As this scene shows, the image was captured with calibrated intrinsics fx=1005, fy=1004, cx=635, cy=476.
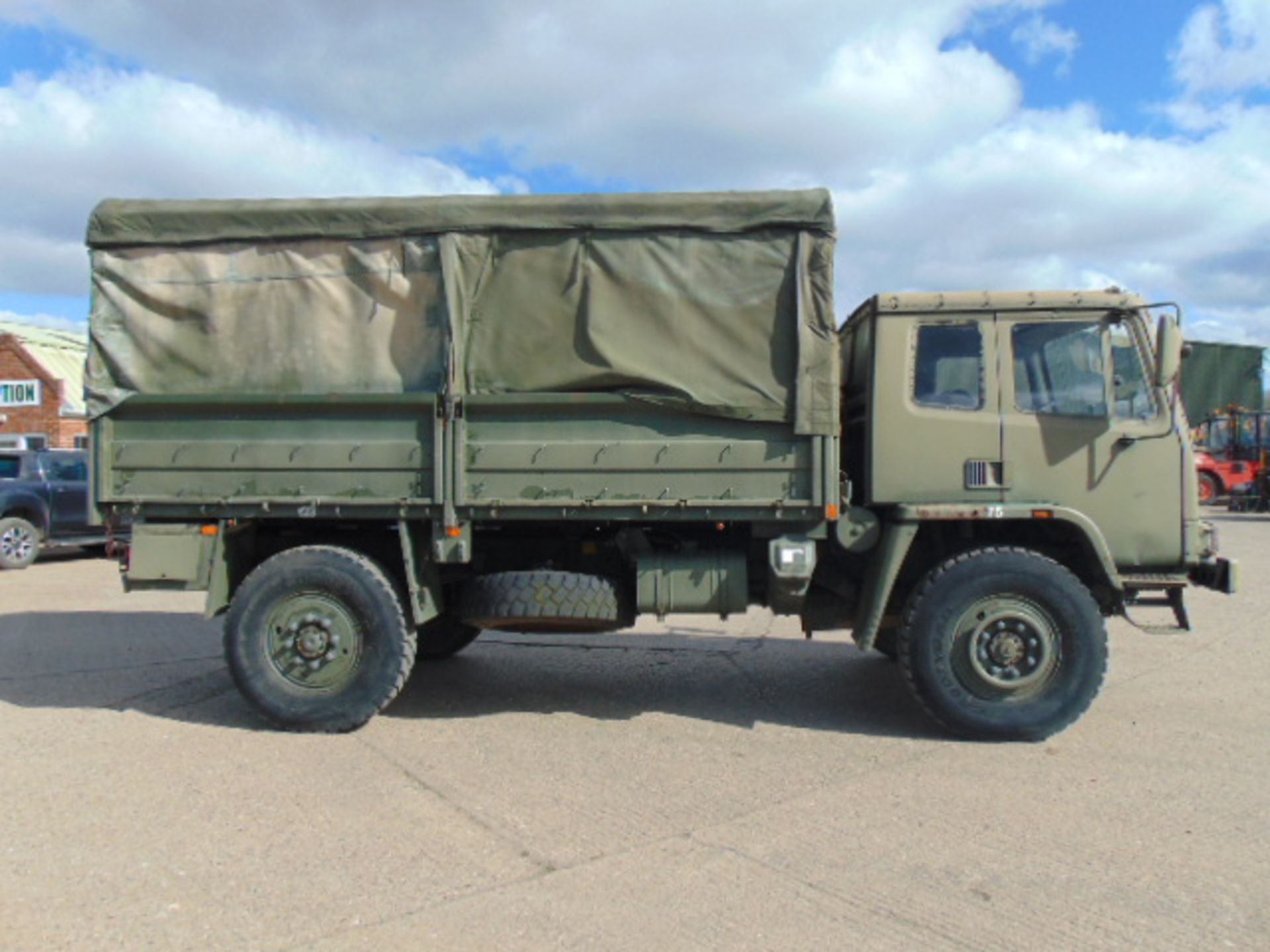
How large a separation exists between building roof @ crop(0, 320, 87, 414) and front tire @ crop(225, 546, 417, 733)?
71.1 feet

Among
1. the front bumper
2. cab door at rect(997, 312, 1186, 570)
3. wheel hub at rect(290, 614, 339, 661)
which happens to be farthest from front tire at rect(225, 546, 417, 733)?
the front bumper

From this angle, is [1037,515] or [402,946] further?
[1037,515]

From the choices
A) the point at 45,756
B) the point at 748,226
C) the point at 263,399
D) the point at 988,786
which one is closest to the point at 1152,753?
the point at 988,786

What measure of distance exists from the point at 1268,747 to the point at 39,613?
1072cm

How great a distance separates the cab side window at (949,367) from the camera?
588cm

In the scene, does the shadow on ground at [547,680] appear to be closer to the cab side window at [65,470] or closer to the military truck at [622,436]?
the military truck at [622,436]

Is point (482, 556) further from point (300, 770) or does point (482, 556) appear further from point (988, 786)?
point (988, 786)

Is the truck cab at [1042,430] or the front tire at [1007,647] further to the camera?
the truck cab at [1042,430]

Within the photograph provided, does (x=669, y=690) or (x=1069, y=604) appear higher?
(x=1069, y=604)

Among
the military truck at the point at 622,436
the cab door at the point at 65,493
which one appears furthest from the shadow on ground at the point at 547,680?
the cab door at the point at 65,493

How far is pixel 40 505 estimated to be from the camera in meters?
15.0

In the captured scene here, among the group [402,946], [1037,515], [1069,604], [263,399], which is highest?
[263,399]

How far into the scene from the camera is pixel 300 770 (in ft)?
17.1

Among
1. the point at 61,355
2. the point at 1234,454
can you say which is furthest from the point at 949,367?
the point at 61,355
